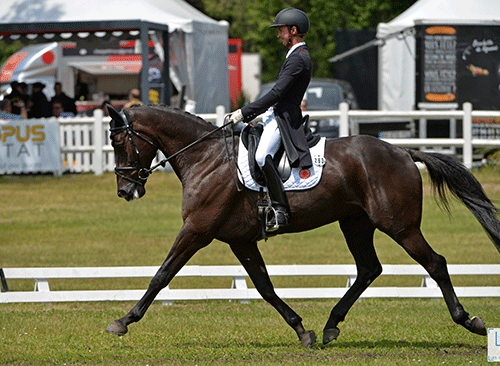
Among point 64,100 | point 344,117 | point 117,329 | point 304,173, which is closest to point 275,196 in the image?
point 304,173

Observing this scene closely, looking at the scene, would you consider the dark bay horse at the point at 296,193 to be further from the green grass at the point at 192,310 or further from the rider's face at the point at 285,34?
the rider's face at the point at 285,34

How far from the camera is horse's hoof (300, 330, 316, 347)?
6922mm

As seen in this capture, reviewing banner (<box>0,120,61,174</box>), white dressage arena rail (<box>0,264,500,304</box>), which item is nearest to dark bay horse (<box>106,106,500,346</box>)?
white dressage arena rail (<box>0,264,500,304</box>)

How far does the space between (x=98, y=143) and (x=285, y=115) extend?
1299 cm

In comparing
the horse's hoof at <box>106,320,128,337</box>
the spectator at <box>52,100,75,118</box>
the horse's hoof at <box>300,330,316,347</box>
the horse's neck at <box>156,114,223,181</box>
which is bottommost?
the horse's hoof at <box>300,330,316,347</box>

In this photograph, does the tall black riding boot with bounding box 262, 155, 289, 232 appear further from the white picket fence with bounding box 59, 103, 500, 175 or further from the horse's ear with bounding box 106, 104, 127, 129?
the white picket fence with bounding box 59, 103, 500, 175

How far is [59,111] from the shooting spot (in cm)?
2191

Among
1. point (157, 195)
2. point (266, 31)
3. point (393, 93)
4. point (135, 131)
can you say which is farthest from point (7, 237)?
point (266, 31)

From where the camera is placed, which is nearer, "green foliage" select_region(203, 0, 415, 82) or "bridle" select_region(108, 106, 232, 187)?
"bridle" select_region(108, 106, 232, 187)

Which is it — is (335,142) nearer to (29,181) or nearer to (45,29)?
(29,181)

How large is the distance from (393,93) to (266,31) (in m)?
14.9

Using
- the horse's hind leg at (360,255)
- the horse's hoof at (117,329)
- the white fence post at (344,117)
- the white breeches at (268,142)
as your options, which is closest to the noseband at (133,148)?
the white breeches at (268,142)

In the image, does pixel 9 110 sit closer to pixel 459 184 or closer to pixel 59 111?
pixel 59 111

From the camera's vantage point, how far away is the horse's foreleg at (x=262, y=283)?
23.0ft
